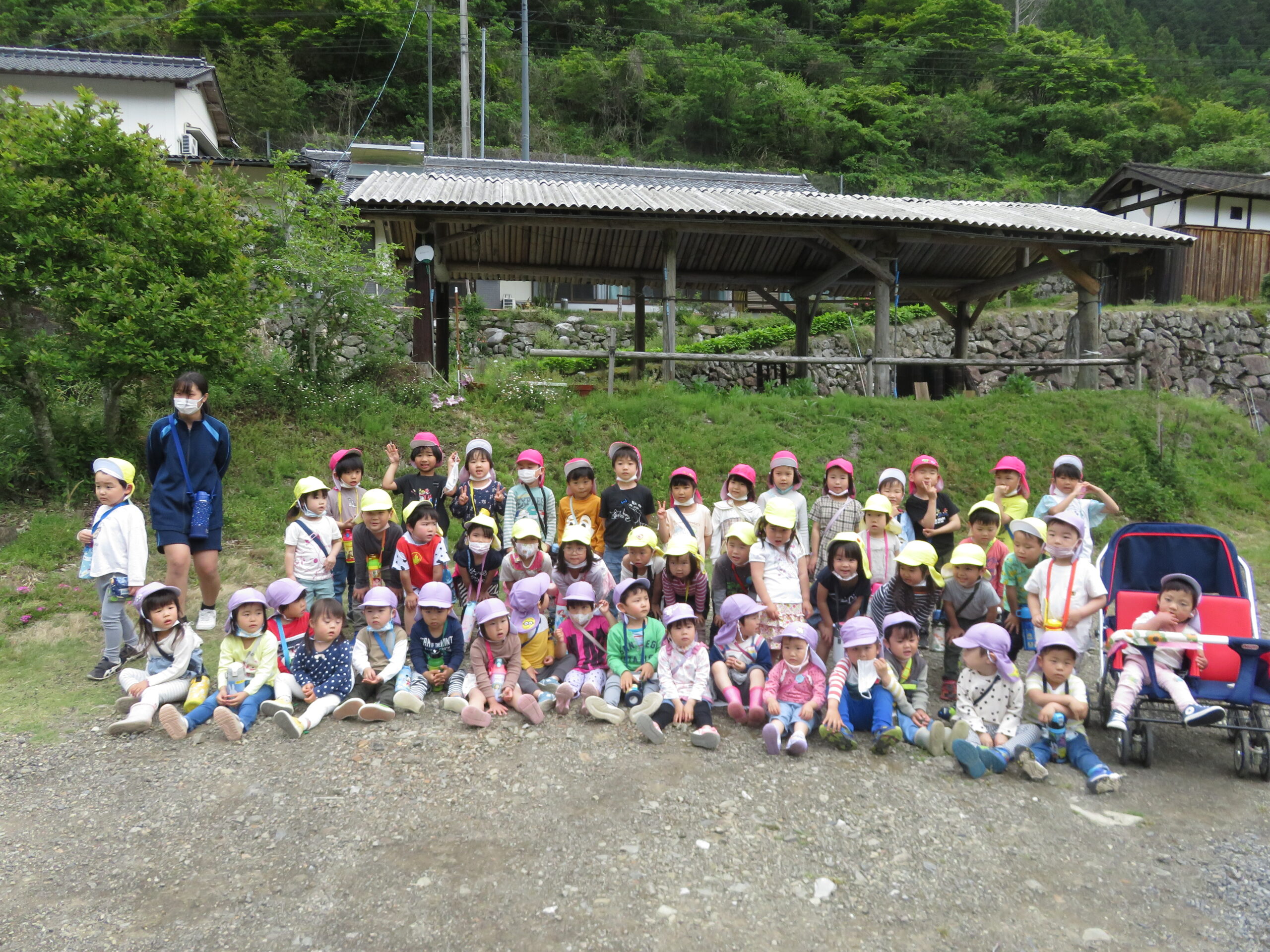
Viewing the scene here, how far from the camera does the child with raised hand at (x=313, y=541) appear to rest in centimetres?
539

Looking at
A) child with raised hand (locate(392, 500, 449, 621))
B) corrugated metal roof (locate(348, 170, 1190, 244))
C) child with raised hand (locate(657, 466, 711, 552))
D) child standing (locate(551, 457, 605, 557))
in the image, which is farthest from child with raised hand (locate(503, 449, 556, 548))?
corrugated metal roof (locate(348, 170, 1190, 244))

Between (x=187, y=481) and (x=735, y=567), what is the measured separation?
12.2 ft

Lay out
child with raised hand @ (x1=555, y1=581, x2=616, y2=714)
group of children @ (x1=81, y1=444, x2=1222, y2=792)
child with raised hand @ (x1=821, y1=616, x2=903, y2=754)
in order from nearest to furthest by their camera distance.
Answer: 1. child with raised hand @ (x1=821, y1=616, x2=903, y2=754)
2. group of children @ (x1=81, y1=444, x2=1222, y2=792)
3. child with raised hand @ (x1=555, y1=581, x2=616, y2=714)

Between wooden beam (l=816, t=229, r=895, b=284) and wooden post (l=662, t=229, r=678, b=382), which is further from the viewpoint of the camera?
wooden beam (l=816, t=229, r=895, b=284)

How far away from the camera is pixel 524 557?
5.29 m

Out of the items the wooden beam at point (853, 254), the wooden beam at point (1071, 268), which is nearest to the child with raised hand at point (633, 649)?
the wooden beam at point (853, 254)

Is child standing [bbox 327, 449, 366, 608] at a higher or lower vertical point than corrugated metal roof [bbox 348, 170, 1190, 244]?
lower

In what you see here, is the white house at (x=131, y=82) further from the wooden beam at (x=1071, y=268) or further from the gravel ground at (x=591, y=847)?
the gravel ground at (x=591, y=847)

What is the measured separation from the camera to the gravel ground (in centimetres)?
289

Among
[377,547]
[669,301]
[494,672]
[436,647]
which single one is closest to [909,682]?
[494,672]

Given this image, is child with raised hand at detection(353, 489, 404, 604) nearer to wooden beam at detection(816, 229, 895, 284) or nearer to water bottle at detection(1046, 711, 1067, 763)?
water bottle at detection(1046, 711, 1067, 763)

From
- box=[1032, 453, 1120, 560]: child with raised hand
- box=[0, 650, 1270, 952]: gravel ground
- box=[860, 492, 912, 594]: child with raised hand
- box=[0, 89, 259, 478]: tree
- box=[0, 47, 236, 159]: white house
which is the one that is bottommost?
box=[0, 650, 1270, 952]: gravel ground

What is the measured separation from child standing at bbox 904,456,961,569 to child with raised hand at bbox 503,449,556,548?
2655 mm

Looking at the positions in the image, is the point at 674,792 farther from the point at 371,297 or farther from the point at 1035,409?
the point at 1035,409
